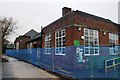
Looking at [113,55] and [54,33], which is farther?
[54,33]

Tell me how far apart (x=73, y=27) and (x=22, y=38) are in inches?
1502

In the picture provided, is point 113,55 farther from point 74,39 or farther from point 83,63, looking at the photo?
point 74,39

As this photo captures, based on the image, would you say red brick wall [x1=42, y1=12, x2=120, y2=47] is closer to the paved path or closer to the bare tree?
the paved path

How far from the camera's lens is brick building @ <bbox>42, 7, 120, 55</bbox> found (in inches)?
639

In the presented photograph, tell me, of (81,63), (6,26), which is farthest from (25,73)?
(6,26)

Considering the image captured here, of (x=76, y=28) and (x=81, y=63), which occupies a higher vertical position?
(x=76, y=28)

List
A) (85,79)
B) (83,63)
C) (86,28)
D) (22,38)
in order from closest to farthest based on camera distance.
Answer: (85,79) < (83,63) < (86,28) < (22,38)

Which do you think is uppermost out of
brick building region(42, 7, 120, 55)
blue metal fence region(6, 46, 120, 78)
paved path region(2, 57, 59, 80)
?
brick building region(42, 7, 120, 55)

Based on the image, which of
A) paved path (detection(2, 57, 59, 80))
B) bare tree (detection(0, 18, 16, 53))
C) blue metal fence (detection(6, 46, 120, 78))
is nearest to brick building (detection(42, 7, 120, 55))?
blue metal fence (detection(6, 46, 120, 78))

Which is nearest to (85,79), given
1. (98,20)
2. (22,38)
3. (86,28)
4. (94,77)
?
(94,77)

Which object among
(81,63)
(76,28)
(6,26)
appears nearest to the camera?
(81,63)

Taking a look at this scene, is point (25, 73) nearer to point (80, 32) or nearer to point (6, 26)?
point (80, 32)

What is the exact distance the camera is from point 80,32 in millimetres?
16625

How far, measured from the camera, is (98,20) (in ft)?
62.7
